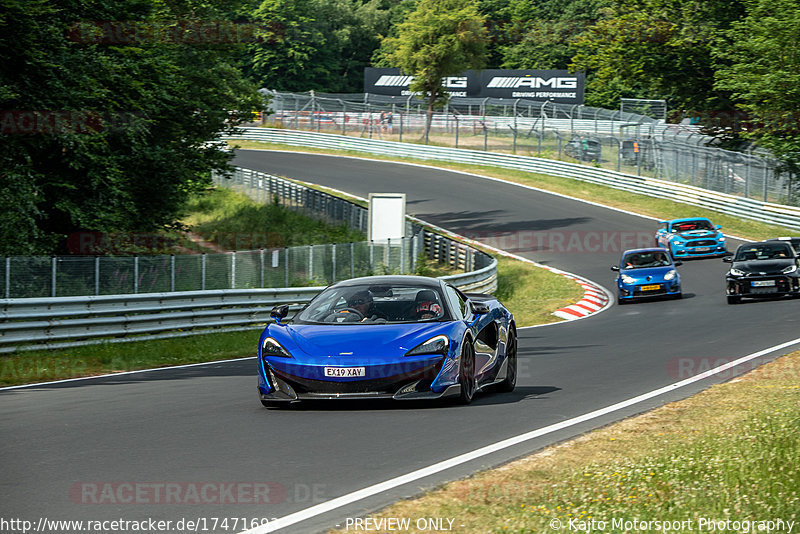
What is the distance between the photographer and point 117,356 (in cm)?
1712

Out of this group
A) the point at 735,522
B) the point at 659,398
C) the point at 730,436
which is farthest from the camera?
the point at 659,398

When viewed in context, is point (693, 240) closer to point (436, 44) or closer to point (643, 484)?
point (643, 484)

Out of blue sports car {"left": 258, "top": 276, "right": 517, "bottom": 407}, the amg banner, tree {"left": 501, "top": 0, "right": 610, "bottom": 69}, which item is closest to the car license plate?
blue sports car {"left": 258, "top": 276, "right": 517, "bottom": 407}

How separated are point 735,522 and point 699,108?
5235 centimetres

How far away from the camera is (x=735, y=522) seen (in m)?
5.53

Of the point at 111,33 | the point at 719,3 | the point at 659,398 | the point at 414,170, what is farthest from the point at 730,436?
the point at 414,170

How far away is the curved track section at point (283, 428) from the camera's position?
6.46m

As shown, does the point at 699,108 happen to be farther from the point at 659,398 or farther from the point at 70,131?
the point at 659,398

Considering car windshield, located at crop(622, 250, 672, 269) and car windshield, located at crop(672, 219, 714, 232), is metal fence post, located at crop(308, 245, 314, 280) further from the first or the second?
car windshield, located at crop(672, 219, 714, 232)

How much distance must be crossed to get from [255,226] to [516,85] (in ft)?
154

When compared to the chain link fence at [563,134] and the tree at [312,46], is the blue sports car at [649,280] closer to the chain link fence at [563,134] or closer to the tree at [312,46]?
the chain link fence at [563,134]

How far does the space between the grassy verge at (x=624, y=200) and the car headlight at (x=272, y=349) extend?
3467 centimetres

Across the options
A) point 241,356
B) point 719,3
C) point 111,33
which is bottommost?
point 241,356

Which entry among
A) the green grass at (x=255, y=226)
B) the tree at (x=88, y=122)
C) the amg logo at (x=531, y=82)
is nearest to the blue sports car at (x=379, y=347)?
the tree at (x=88, y=122)
